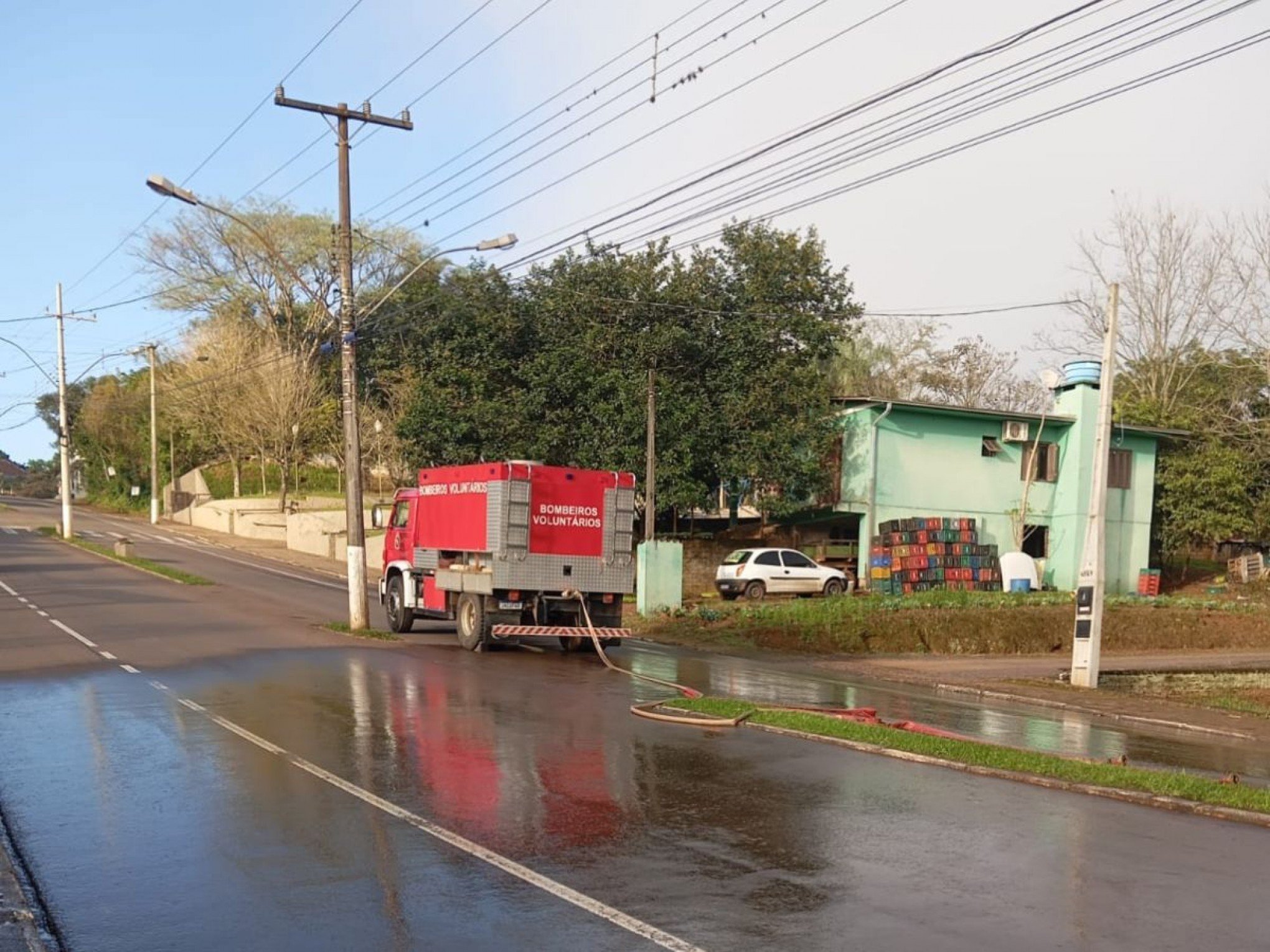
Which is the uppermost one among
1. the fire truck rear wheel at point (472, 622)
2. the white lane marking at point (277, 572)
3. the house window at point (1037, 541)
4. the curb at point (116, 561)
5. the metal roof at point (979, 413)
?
the metal roof at point (979, 413)

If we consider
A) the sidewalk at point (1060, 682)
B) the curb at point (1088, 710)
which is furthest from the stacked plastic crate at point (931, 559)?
the curb at point (1088, 710)

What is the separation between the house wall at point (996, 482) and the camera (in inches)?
1578

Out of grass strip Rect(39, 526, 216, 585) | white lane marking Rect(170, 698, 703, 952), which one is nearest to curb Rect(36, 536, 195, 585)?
grass strip Rect(39, 526, 216, 585)

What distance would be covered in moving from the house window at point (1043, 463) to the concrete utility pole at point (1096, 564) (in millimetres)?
22230

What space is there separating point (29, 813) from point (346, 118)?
727 inches

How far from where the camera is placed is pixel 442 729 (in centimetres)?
1223

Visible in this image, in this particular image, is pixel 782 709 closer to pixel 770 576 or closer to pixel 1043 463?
pixel 770 576

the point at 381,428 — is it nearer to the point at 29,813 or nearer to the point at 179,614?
the point at 179,614

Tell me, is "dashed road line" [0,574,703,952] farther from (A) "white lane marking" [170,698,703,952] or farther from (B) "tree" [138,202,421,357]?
(B) "tree" [138,202,421,357]

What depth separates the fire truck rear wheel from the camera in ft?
67.7

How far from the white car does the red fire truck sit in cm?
1424

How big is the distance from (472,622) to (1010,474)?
26278 millimetres

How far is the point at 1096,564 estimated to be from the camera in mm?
19828

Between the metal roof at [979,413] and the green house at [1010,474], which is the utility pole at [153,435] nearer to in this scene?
the metal roof at [979,413]
